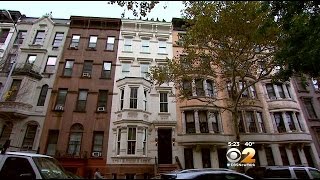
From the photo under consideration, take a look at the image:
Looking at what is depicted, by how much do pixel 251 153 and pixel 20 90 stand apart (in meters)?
21.7

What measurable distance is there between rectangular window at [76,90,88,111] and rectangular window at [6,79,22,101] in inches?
212

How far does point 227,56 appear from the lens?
59.2 feet

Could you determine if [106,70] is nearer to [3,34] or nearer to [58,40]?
[58,40]

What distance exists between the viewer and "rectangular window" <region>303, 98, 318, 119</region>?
2414 cm

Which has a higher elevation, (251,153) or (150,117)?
(150,117)

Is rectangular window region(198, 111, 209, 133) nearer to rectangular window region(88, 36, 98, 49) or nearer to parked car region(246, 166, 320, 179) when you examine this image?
parked car region(246, 166, 320, 179)

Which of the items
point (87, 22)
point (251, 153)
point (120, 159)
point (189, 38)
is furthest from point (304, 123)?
point (87, 22)

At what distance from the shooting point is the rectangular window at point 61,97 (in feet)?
71.3

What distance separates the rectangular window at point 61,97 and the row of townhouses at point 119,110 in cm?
9

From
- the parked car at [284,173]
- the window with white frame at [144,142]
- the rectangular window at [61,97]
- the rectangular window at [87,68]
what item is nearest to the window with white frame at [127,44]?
the rectangular window at [87,68]

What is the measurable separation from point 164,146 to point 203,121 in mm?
4478

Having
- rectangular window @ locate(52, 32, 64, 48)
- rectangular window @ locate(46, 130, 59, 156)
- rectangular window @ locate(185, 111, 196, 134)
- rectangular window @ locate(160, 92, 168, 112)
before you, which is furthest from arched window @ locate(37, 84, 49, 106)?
rectangular window @ locate(185, 111, 196, 134)

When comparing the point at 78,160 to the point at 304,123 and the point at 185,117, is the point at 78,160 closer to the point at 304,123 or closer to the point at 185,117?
the point at 185,117

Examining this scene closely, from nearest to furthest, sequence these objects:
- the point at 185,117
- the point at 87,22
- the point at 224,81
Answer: the point at 185,117 < the point at 224,81 < the point at 87,22
